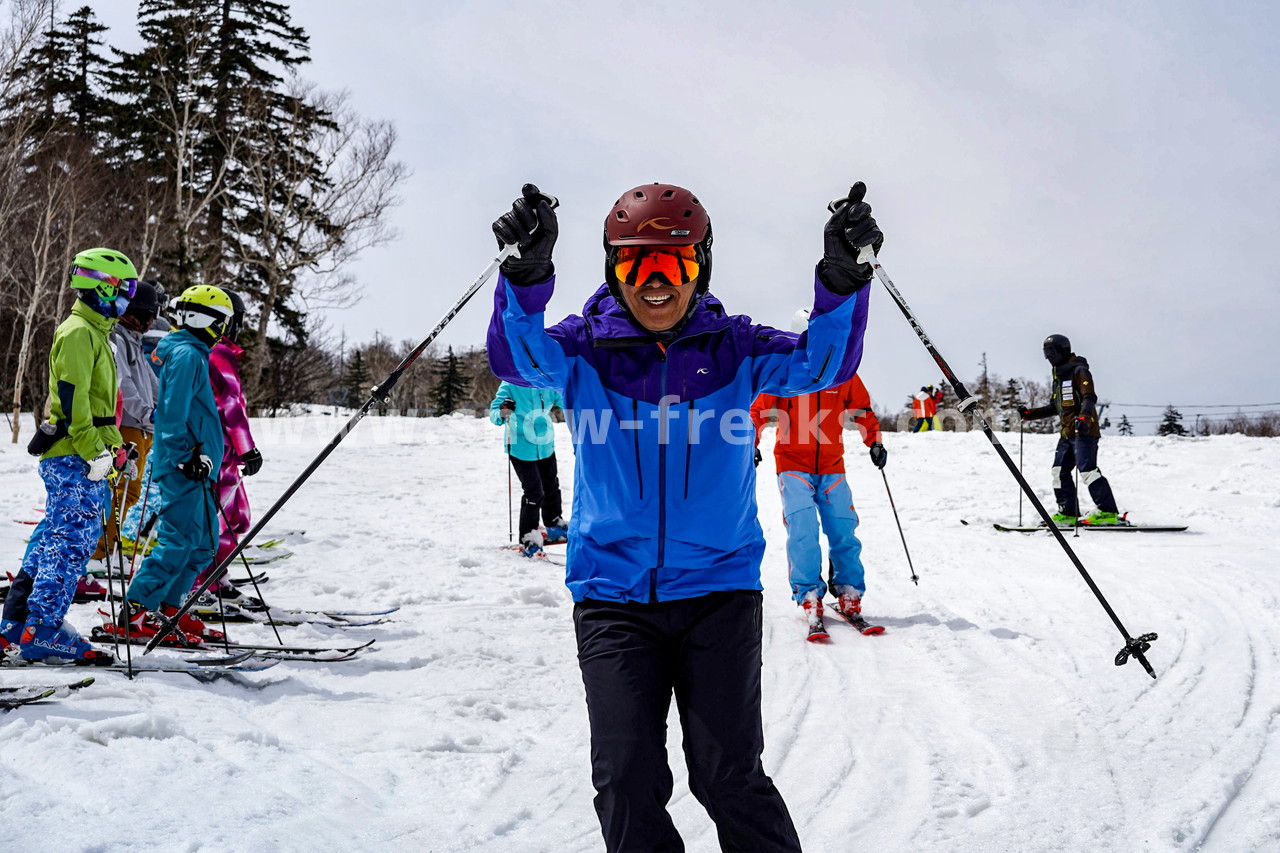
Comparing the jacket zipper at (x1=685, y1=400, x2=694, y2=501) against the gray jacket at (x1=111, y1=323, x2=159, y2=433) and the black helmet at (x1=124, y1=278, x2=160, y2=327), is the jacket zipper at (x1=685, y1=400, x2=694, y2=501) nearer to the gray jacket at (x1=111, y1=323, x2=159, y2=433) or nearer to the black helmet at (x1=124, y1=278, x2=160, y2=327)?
the black helmet at (x1=124, y1=278, x2=160, y2=327)

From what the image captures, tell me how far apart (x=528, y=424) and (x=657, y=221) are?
610 centimetres

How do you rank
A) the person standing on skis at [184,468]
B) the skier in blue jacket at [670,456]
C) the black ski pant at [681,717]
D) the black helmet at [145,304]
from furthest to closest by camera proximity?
the black helmet at [145,304] < the person standing on skis at [184,468] < the skier in blue jacket at [670,456] < the black ski pant at [681,717]

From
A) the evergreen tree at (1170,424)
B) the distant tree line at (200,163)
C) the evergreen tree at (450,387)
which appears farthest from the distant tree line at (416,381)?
the evergreen tree at (1170,424)

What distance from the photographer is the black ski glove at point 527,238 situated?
2.30 m

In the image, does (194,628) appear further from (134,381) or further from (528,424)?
(528,424)

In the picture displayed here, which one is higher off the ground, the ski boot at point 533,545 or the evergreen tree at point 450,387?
the evergreen tree at point 450,387

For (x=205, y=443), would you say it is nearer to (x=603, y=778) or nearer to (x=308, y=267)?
(x=603, y=778)

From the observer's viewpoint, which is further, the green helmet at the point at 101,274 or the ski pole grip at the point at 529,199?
the green helmet at the point at 101,274

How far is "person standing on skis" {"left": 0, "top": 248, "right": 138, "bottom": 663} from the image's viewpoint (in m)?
4.05

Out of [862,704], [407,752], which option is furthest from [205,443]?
[862,704]

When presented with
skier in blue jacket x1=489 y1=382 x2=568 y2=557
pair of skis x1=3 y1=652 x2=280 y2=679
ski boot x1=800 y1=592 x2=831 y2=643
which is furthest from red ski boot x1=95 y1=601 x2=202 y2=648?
skier in blue jacket x1=489 y1=382 x2=568 y2=557

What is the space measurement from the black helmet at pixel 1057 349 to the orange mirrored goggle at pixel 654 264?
9.74m

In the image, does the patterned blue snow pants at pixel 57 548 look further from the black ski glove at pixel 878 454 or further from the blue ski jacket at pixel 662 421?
the black ski glove at pixel 878 454

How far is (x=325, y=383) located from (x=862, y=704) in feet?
155
